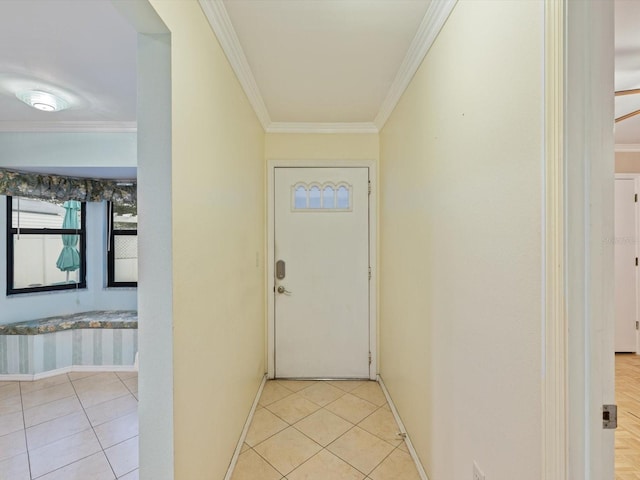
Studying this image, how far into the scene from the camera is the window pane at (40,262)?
9.99 ft

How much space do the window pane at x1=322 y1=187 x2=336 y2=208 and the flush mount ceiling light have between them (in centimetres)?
215

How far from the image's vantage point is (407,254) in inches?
73.4

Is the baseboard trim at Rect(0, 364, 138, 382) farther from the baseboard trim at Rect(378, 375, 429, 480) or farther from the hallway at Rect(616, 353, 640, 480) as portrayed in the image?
the hallway at Rect(616, 353, 640, 480)

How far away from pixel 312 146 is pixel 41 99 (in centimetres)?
204

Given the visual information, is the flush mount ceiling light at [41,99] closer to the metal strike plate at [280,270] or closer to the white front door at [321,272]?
the white front door at [321,272]

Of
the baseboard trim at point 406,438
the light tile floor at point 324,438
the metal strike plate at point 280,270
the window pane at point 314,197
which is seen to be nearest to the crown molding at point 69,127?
the window pane at point 314,197

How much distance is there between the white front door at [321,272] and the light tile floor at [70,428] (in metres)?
1.25

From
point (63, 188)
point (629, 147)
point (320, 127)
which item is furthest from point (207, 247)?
point (629, 147)

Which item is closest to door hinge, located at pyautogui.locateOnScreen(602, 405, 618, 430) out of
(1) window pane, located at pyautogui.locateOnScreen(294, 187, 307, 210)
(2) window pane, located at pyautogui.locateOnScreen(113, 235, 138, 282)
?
(1) window pane, located at pyautogui.locateOnScreen(294, 187, 307, 210)

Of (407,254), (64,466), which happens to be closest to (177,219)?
(407,254)

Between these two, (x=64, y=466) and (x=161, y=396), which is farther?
(x=64, y=466)

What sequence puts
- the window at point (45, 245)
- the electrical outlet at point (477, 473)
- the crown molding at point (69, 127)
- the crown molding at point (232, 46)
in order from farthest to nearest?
the window at point (45, 245), the crown molding at point (69, 127), the crown molding at point (232, 46), the electrical outlet at point (477, 473)

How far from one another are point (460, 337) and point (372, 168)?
6.06ft

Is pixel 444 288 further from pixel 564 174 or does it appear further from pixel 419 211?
pixel 564 174
